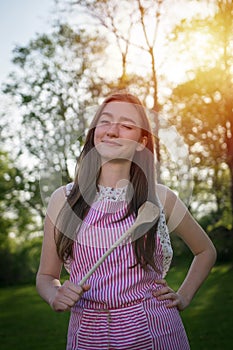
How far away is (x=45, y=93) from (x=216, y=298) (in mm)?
12460

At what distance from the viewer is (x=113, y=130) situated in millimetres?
2273

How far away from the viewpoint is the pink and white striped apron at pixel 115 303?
2141 millimetres

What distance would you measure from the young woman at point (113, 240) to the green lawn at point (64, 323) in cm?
630

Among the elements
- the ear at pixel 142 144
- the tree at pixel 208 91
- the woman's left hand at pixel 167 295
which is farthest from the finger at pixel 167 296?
the tree at pixel 208 91

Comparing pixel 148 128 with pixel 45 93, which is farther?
pixel 45 93

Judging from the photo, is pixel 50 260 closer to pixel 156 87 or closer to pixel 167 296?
pixel 167 296

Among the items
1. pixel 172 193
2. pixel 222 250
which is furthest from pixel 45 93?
pixel 172 193

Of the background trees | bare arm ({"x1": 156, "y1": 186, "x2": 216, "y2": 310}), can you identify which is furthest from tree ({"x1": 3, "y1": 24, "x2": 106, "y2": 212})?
bare arm ({"x1": 156, "y1": 186, "x2": 216, "y2": 310})

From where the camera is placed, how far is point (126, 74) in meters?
15.6

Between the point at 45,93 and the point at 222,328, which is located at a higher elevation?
the point at 45,93

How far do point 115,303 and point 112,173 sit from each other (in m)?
0.49

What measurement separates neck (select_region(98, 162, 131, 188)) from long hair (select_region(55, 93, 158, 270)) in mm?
20

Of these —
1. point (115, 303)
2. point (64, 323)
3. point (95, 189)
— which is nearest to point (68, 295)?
point (115, 303)

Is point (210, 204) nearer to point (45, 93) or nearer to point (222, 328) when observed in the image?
point (45, 93)
